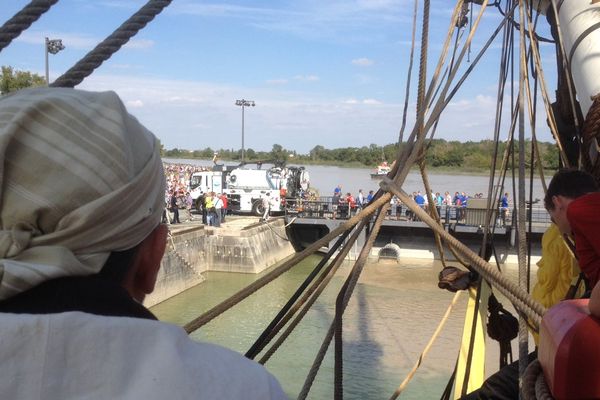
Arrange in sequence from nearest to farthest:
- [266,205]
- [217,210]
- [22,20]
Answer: [22,20]
[217,210]
[266,205]

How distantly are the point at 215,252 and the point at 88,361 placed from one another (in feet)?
60.1

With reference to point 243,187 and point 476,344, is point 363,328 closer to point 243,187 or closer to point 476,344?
point 476,344

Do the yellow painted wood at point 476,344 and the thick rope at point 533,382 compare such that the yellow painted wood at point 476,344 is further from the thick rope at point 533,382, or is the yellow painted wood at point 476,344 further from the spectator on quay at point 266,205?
the spectator on quay at point 266,205

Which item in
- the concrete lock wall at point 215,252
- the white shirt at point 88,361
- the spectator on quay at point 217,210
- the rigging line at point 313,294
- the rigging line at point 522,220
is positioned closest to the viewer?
the white shirt at point 88,361

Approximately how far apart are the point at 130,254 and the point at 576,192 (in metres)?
1.80

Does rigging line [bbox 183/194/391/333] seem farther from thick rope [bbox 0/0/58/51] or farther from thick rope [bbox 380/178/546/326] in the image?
thick rope [bbox 0/0/58/51]

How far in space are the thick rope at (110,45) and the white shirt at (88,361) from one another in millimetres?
735

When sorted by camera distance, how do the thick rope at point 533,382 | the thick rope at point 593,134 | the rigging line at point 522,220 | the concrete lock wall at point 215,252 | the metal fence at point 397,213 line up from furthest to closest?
the metal fence at point 397,213
the concrete lock wall at point 215,252
the thick rope at point 593,134
the rigging line at point 522,220
the thick rope at point 533,382

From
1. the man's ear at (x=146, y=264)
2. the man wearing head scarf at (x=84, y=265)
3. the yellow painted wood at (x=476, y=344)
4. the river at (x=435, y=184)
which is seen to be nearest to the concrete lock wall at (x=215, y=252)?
the river at (x=435, y=184)

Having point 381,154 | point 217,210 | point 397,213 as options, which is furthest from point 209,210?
point 381,154

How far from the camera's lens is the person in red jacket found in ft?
5.74

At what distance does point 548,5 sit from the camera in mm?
3838

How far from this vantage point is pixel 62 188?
70cm

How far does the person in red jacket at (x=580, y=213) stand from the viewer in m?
1.75
